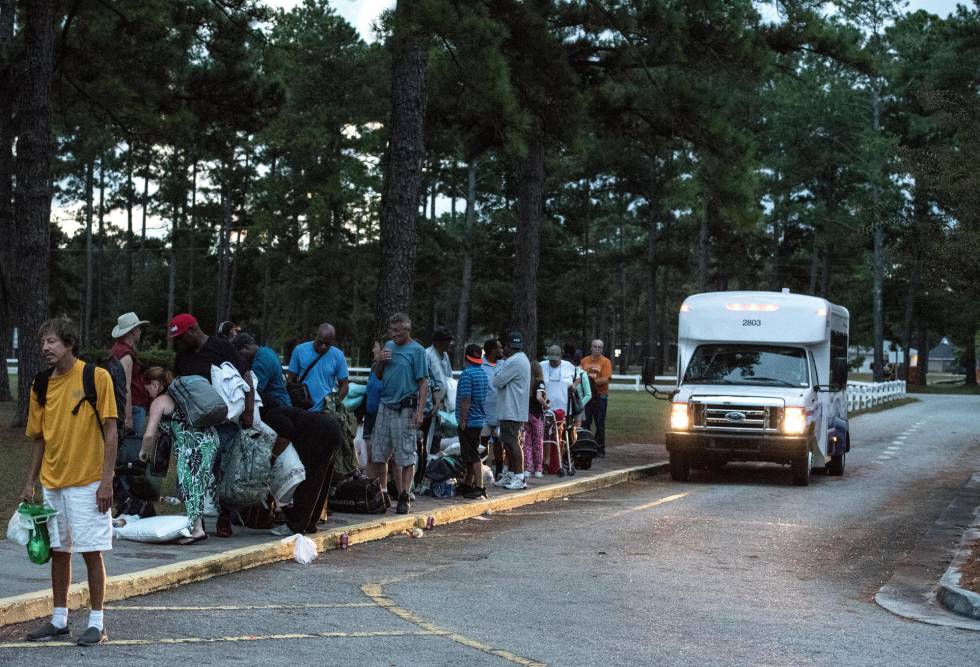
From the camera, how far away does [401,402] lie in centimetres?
1284

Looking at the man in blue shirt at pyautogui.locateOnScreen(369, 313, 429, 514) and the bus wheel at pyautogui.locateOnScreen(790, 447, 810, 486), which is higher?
the man in blue shirt at pyautogui.locateOnScreen(369, 313, 429, 514)

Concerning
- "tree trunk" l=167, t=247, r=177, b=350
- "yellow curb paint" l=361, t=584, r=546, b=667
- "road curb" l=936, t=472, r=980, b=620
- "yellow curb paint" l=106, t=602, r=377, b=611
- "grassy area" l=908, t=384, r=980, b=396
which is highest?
"tree trunk" l=167, t=247, r=177, b=350

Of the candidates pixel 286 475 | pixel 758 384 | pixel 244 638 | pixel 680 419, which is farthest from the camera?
pixel 758 384

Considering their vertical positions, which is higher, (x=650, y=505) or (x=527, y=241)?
(x=527, y=241)

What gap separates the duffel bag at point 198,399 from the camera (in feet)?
33.0

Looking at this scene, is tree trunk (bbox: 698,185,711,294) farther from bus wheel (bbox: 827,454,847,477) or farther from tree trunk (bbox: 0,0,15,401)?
bus wheel (bbox: 827,454,847,477)

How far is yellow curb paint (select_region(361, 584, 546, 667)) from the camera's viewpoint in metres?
7.03

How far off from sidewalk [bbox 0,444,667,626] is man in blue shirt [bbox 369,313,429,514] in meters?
0.55

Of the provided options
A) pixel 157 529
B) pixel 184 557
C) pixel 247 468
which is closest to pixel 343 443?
pixel 247 468

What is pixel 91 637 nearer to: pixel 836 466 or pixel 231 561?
pixel 231 561

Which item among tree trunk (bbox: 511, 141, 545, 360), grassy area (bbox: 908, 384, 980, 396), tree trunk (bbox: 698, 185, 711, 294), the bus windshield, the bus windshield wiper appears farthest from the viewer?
grassy area (bbox: 908, 384, 980, 396)

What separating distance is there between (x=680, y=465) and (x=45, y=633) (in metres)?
13.1

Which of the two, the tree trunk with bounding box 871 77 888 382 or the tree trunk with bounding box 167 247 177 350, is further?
the tree trunk with bounding box 167 247 177 350

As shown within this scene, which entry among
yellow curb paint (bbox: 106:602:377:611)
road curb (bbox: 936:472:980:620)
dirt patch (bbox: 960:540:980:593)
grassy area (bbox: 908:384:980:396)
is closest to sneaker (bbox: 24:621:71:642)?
yellow curb paint (bbox: 106:602:377:611)
